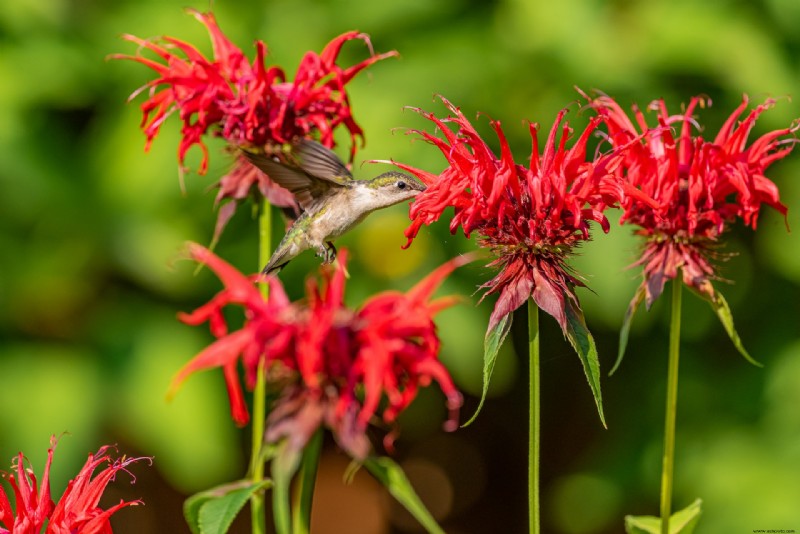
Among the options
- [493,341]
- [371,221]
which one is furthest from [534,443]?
[371,221]

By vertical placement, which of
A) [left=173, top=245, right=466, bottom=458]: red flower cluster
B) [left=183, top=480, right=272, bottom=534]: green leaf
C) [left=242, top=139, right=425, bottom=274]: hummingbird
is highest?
[left=242, top=139, right=425, bottom=274]: hummingbird

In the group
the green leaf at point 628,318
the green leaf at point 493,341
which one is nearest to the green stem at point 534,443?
the green leaf at point 493,341

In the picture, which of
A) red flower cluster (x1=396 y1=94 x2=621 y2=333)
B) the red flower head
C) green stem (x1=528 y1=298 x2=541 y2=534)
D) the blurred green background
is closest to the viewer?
green stem (x1=528 y1=298 x2=541 y2=534)

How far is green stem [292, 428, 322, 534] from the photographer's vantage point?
32.3 inches

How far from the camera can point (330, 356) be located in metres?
0.87

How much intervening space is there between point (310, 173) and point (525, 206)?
264 mm

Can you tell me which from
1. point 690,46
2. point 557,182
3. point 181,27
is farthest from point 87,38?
point 557,182

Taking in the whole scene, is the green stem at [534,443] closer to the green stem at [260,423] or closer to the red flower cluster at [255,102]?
the green stem at [260,423]

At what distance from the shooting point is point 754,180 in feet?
3.84

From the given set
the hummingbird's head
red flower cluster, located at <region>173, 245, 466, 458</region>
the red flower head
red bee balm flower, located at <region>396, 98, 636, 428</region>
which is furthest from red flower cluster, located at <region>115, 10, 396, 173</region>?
red flower cluster, located at <region>173, 245, 466, 458</region>

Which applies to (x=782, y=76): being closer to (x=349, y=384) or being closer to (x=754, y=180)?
(x=754, y=180)

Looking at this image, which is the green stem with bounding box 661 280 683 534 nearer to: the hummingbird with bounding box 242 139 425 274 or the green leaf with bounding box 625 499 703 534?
the green leaf with bounding box 625 499 703 534

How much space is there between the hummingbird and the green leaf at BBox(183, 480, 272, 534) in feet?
1.01

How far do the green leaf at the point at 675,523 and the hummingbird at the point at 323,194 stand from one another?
1.27 feet
